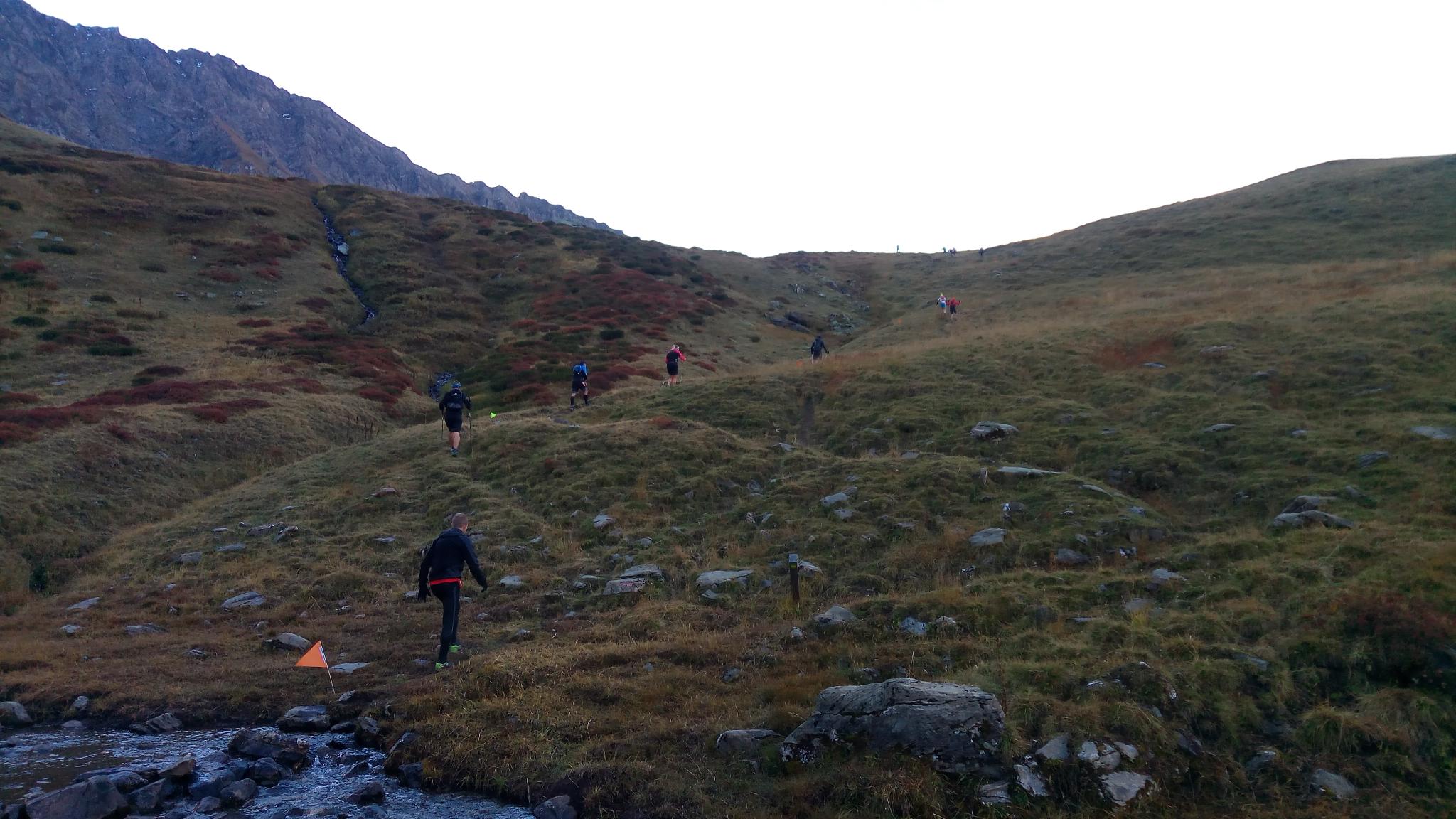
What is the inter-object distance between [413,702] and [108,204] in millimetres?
71624

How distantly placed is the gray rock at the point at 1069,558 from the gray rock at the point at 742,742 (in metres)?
7.04

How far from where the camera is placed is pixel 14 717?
10727mm

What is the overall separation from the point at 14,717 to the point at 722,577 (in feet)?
35.0

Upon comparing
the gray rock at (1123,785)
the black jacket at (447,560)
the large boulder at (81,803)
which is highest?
the black jacket at (447,560)

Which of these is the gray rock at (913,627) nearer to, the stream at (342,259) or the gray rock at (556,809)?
the gray rock at (556,809)

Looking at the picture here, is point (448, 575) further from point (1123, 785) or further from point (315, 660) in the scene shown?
point (1123, 785)

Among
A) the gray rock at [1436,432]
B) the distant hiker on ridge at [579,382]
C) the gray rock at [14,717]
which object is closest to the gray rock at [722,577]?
the gray rock at [14,717]

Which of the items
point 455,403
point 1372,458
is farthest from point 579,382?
point 1372,458

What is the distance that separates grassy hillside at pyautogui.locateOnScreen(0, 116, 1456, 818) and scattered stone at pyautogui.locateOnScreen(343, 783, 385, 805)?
2.08 ft

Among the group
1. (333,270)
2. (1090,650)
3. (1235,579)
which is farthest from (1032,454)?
(333,270)

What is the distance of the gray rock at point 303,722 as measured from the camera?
34.2 ft

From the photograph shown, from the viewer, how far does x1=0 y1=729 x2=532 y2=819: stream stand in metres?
8.49

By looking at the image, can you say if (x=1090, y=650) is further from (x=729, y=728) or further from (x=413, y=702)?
(x=413, y=702)

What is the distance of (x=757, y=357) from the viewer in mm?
52250
